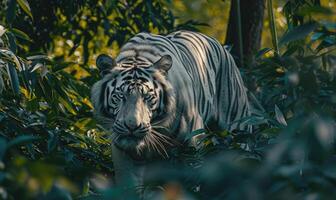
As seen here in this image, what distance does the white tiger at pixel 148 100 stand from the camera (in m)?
4.94

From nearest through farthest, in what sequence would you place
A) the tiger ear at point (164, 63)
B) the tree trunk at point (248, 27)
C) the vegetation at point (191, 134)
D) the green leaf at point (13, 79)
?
the vegetation at point (191, 134)
the green leaf at point (13, 79)
the tiger ear at point (164, 63)
the tree trunk at point (248, 27)

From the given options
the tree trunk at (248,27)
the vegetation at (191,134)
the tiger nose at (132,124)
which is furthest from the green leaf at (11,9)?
the tree trunk at (248,27)

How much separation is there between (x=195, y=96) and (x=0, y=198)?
330 cm

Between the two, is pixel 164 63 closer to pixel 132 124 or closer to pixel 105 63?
pixel 105 63

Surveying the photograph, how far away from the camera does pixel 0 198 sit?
2250 mm

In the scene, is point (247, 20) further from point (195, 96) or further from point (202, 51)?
point (195, 96)

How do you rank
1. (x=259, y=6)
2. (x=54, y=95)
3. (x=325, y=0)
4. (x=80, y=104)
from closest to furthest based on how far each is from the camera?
1. (x=54, y=95)
2. (x=80, y=104)
3. (x=259, y=6)
4. (x=325, y=0)

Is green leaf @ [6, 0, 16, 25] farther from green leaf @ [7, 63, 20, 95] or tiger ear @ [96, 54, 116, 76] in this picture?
tiger ear @ [96, 54, 116, 76]

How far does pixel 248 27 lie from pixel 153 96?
217cm

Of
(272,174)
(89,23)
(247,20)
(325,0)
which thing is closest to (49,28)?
(89,23)

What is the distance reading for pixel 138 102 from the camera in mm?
4957

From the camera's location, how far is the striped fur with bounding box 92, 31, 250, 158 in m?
4.93

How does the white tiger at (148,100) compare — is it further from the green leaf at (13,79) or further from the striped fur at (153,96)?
the green leaf at (13,79)

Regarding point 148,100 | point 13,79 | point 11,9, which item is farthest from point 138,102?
point 11,9
